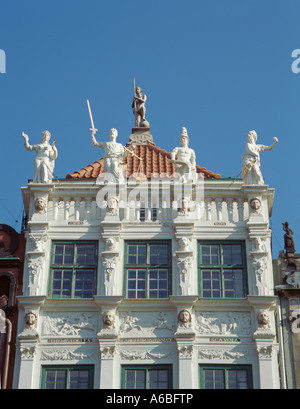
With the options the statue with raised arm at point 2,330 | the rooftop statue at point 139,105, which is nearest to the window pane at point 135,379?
the statue with raised arm at point 2,330

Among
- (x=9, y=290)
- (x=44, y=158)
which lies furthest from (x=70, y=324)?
(x=44, y=158)

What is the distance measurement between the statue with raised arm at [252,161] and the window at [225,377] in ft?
23.0

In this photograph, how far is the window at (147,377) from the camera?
2910cm

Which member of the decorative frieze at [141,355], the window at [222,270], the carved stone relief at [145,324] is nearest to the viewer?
the decorative frieze at [141,355]

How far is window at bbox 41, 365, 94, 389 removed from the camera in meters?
29.2

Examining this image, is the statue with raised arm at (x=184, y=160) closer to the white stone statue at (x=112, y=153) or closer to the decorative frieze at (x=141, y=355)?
the white stone statue at (x=112, y=153)

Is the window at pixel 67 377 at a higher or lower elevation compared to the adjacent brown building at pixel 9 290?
lower

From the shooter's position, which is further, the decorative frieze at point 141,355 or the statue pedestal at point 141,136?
the statue pedestal at point 141,136

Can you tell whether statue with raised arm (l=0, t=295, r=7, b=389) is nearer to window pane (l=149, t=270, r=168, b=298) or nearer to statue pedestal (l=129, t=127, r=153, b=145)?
window pane (l=149, t=270, r=168, b=298)

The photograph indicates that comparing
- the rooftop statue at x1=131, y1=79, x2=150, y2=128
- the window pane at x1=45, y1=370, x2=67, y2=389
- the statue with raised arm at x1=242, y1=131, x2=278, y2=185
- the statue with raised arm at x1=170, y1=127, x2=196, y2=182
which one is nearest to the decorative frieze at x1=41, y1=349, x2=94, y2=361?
the window pane at x1=45, y1=370, x2=67, y2=389

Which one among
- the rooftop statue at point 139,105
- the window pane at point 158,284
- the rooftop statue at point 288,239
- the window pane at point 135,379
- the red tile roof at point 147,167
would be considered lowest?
the window pane at point 135,379

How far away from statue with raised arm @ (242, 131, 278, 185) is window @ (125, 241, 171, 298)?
3978 millimetres
